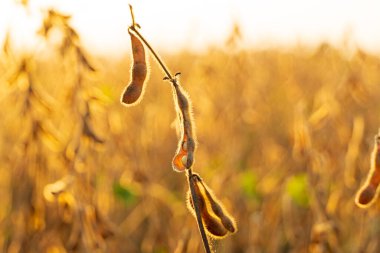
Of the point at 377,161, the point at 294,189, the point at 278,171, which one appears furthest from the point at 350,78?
the point at 377,161

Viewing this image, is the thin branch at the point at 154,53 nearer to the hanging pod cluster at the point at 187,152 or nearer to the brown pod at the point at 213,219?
the hanging pod cluster at the point at 187,152

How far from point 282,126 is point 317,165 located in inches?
106

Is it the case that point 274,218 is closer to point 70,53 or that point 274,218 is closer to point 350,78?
point 350,78

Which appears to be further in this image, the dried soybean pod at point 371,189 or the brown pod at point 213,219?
the dried soybean pod at point 371,189

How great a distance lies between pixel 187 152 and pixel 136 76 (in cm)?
17

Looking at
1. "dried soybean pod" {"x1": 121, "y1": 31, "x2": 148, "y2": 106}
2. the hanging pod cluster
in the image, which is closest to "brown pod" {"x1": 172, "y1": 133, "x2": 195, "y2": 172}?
the hanging pod cluster

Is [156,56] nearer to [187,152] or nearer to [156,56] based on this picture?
[156,56]

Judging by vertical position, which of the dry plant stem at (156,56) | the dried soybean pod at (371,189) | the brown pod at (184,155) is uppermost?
the dried soybean pod at (371,189)

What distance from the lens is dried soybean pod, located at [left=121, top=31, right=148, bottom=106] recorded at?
1.01 metres

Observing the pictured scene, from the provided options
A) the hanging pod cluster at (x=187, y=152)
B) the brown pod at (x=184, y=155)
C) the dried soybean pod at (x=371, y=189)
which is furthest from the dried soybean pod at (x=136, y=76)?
the dried soybean pod at (x=371, y=189)

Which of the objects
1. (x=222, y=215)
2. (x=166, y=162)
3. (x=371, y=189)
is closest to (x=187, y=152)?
(x=222, y=215)

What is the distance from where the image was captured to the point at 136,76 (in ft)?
3.37

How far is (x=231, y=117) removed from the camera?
3.10 meters

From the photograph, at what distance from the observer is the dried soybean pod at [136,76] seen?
101 centimetres
